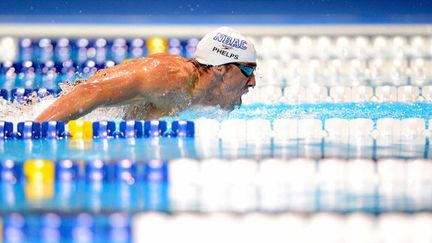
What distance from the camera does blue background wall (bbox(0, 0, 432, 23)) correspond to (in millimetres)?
6855

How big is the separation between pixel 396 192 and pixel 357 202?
0.25m

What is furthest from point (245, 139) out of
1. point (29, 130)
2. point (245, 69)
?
point (29, 130)

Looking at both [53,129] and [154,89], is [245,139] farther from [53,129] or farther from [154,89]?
[53,129]

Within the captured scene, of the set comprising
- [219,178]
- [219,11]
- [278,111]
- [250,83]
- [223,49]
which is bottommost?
[219,178]

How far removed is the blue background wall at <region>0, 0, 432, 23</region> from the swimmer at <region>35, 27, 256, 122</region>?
2504 millimetres

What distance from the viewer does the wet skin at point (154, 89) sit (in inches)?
153

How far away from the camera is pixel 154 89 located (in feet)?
13.1

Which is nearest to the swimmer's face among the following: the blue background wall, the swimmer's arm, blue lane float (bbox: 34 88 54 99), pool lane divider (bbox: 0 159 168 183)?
the swimmer's arm

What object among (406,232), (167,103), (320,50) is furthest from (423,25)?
(406,232)

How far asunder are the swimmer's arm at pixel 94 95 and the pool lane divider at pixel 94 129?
0.18ft

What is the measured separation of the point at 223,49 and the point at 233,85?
20cm

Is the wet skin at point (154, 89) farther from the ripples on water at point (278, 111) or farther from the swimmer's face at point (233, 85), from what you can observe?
the ripples on water at point (278, 111)

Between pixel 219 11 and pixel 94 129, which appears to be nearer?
pixel 94 129

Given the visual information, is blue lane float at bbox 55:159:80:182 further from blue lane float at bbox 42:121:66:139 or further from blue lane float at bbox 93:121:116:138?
blue lane float at bbox 93:121:116:138
